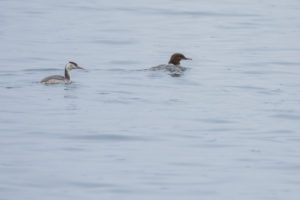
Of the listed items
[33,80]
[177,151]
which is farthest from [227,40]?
[177,151]

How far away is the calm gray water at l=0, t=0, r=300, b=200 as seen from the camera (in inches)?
454

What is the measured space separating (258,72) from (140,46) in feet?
18.5

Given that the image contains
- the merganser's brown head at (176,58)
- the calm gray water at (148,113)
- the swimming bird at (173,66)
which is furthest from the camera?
the merganser's brown head at (176,58)

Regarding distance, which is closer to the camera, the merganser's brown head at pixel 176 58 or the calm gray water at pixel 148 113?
the calm gray water at pixel 148 113

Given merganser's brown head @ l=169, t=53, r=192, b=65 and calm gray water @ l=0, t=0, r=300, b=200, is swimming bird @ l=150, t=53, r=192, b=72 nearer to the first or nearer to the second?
merganser's brown head @ l=169, t=53, r=192, b=65

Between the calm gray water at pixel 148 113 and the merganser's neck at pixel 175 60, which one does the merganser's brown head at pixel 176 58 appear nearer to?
the merganser's neck at pixel 175 60

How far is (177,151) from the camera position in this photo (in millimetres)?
13141

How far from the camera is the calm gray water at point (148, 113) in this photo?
37.8ft

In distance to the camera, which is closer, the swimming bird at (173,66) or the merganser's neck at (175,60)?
the swimming bird at (173,66)

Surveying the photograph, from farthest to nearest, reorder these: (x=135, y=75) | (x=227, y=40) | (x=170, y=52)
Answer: (x=227, y=40)
(x=170, y=52)
(x=135, y=75)

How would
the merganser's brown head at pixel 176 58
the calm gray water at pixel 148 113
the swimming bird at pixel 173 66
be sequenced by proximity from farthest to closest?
the merganser's brown head at pixel 176 58, the swimming bird at pixel 173 66, the calm gray water at pixel 148 113

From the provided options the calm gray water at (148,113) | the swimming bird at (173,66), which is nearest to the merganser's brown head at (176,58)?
the swimming bird at (173,66)

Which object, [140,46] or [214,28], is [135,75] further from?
[214,28]

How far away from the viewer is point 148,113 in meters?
15.9
